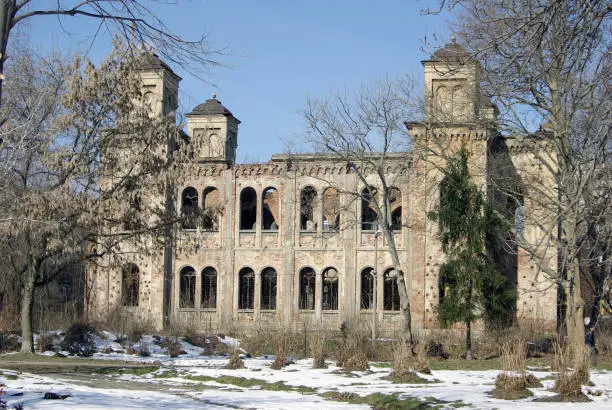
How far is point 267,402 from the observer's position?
49.8ft

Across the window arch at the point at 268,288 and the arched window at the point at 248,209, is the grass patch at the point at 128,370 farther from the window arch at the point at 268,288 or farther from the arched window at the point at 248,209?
the arched window at the point at 248,209

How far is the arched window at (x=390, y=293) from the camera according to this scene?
37.4 metres

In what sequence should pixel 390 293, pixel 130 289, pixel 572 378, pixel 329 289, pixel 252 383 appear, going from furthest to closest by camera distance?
pixel 130 289 < pixel 329 289 < pixel 390 293 < pixel 252 383 < pixel 572 378

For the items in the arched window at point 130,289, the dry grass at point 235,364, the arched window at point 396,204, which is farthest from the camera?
the arched window at point 130,289

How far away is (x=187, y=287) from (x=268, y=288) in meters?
4.18

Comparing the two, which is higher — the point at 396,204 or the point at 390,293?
the point at 396,204

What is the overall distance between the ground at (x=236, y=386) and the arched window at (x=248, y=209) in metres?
16.4

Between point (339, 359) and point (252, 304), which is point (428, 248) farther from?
point (339, 359)

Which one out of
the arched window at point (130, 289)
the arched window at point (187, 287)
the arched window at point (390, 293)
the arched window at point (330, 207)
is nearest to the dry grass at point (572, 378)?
the arched window at point (390, 293)

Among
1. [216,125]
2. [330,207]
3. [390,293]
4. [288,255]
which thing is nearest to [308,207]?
[330,207]

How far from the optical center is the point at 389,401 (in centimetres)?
1536

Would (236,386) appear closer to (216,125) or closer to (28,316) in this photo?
(28,316)

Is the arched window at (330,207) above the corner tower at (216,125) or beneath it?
beneath

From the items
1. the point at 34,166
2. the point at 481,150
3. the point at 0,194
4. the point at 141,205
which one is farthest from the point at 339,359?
the point at 481,150
